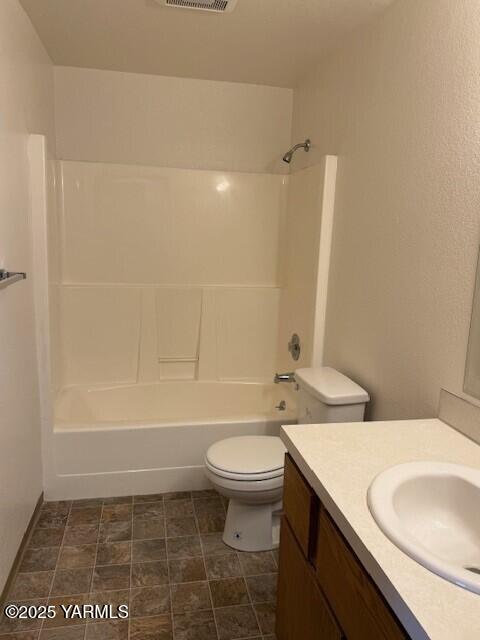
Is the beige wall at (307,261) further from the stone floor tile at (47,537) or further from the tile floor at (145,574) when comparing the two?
the stone floor tile at (47,537)

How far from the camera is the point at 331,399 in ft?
6.25

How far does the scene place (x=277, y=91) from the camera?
310cm

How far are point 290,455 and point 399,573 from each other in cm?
55

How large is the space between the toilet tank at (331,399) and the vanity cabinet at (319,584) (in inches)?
22.6

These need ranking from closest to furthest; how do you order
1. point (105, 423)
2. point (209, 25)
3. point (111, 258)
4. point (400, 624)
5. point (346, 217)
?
1. point (400, 624)
2. point (209, 25)
3. point (346, 217)
4. point (105, 423)
5. point (111, 258)

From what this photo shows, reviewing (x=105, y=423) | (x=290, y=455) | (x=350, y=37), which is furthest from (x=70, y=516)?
(x=350, y=37)

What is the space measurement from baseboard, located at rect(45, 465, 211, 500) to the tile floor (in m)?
0.05

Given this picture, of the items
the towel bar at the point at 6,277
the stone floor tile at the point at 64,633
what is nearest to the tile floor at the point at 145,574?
the stone floor tile at the point at 64,633

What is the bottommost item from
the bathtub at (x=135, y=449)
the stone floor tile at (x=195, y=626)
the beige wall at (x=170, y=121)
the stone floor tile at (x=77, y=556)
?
the stone floor tile at (x=195, y=626)

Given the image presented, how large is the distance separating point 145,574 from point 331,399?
1.02 m

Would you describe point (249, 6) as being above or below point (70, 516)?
above

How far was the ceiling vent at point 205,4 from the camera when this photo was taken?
1.89m

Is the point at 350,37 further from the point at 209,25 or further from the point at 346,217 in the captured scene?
the point at 346,217

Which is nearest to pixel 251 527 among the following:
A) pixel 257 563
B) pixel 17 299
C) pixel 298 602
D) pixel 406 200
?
pixel 257 563
